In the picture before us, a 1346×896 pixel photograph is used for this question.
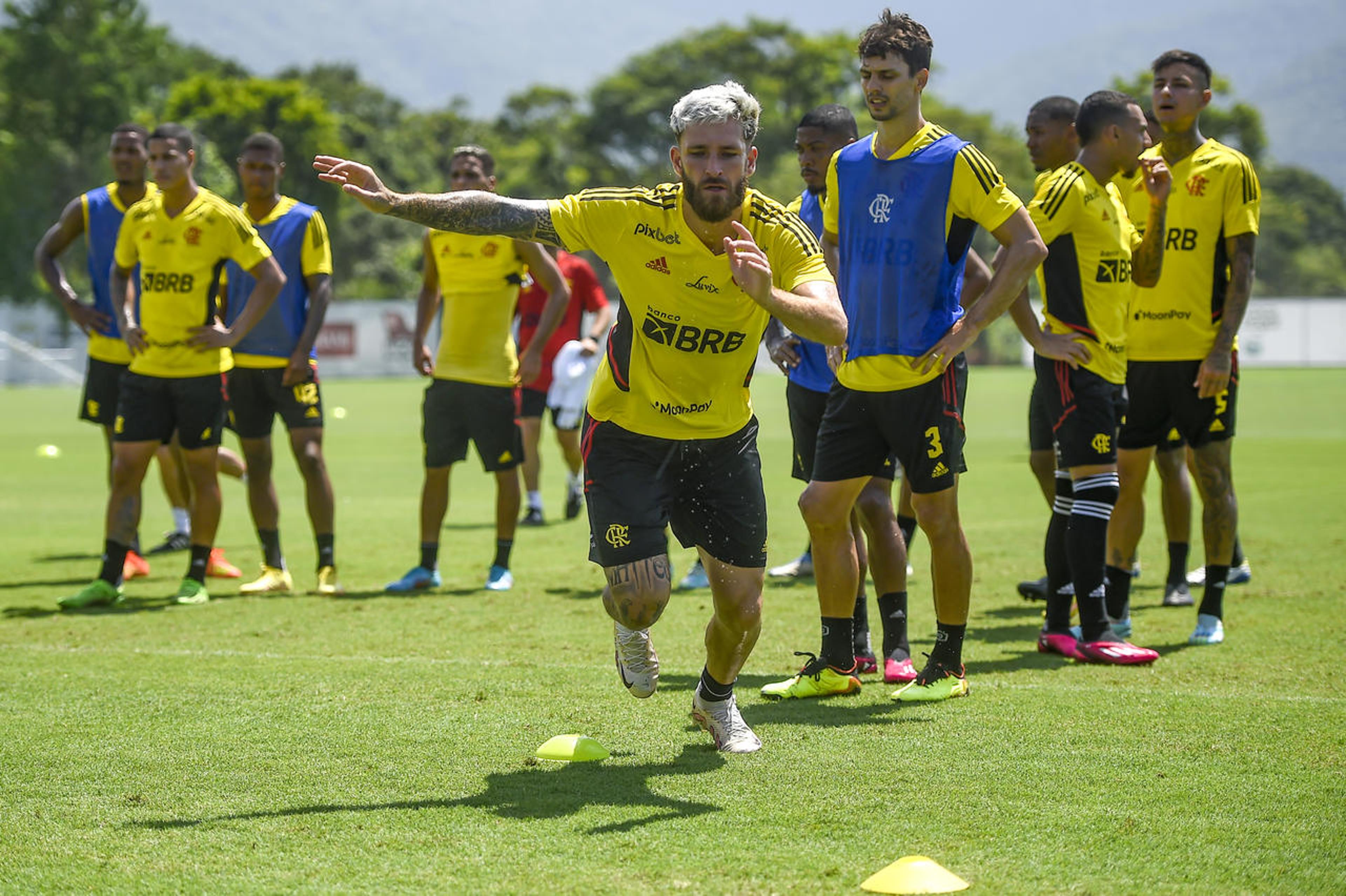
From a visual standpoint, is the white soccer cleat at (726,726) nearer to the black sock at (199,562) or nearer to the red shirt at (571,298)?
the black sock at (199,562)

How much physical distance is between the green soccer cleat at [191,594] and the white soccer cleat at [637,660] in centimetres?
433

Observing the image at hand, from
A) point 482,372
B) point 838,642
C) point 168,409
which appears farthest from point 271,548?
point 838,642

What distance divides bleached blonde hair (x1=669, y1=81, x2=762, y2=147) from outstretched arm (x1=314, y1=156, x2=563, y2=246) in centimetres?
57

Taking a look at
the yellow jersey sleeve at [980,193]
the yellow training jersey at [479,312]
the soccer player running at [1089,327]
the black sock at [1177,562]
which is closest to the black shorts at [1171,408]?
the soccer player running at [1089,327]

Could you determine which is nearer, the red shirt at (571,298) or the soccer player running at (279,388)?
the soccer player running at (279,388)

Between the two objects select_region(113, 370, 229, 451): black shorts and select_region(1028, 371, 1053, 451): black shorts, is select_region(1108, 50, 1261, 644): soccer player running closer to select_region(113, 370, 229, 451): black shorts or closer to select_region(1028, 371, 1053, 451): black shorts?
select_region(1028, 371, 1053, 451): black shorts

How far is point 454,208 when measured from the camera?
521 cm

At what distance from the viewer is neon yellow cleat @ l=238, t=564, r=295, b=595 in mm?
9516

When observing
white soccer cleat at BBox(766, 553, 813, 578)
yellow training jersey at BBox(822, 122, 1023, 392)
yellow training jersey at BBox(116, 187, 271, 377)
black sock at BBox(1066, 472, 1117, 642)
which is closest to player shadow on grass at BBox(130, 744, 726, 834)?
yellow training jersey at BBox(822, 122, 1023, 392)

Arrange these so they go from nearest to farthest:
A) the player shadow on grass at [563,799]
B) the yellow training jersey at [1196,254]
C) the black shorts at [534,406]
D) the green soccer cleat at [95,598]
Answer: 1. the player shadow on grass at [563,799]
2. the yellow training jersey at [1196,254]
3. the green soccer cleat at [95,598]
4. the black shorts at [534,406]

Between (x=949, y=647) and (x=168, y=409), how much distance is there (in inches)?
205

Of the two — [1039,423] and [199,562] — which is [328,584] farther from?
[1039,423]

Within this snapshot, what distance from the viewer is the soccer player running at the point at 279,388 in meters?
9.65

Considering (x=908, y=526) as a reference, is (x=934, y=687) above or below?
below
